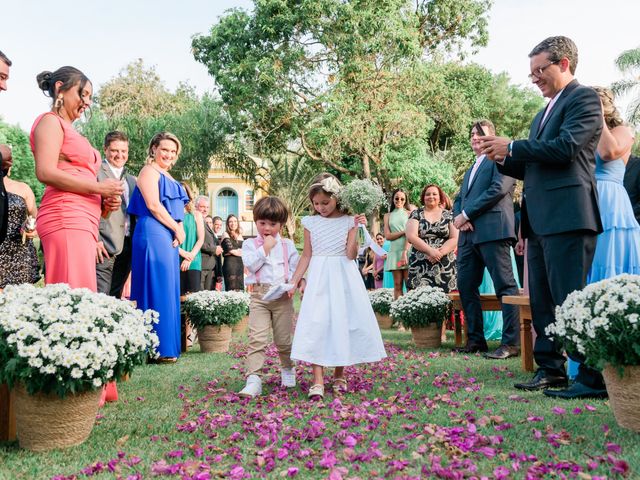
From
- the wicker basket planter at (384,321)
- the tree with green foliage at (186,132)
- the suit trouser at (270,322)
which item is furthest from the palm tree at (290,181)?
the suit trouser at (270,322)

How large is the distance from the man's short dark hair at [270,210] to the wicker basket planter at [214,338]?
2.83m

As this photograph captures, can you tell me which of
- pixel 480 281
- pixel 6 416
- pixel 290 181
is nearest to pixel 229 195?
pixel 290 181

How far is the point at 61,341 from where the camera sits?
334 centimetres

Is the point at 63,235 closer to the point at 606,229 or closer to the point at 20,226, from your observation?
the point at 20,226

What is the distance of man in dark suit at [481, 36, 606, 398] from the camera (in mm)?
4398

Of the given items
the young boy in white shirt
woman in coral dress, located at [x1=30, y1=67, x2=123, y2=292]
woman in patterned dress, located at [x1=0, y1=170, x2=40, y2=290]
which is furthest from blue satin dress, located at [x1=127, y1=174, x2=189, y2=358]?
woman in coral dress, located at [x1=30, y1=67, x2=123, y2=292]

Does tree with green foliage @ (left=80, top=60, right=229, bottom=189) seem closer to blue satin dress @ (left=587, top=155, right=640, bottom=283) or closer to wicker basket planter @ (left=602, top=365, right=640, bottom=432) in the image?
blue satin dress @ (left=587, top=155, right=640, bottom=283)

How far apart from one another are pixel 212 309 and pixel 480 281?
11.1 ft

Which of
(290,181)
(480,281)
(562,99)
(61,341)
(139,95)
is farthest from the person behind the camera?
(139,95)

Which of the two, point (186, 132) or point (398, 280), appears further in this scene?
point (186, 132)

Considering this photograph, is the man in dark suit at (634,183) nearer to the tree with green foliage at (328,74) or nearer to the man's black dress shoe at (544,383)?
the man's black dress shoe at (544,383)

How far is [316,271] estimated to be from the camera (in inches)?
207

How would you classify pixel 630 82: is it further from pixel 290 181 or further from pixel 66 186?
pixel 66 186

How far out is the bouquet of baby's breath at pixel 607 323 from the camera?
3.37 m
